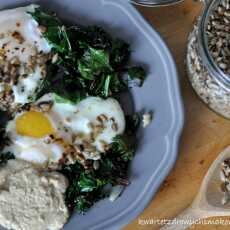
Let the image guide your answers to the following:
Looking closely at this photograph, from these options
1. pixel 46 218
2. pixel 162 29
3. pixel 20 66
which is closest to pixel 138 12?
pixel 162 29

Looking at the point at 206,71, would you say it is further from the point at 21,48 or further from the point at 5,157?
the point at 5,157

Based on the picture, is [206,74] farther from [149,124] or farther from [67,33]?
[67,33]

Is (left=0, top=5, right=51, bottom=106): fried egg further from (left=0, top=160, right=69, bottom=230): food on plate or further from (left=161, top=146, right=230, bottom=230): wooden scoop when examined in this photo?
(left=161, top=146, right=230, bottom=230): wooden scoop

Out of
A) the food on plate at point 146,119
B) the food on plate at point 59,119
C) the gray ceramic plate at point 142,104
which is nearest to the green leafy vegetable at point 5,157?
the food on plate at point 59,119

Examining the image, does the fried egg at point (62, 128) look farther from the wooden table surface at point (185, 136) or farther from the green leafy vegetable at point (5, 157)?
the wooden table surface at point (185, 136)

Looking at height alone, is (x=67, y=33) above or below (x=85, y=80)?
above

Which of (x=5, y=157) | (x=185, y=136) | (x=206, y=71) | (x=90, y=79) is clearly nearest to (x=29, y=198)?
(x=5, y=157)

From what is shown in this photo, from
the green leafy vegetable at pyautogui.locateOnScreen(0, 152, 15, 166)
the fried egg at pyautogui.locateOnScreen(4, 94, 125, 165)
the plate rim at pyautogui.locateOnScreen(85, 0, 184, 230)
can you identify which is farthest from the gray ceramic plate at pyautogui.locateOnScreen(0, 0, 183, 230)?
the green leafy vegetable at pyautogui.locateOnScreen(0, 152, 15, 166)
